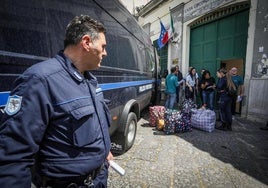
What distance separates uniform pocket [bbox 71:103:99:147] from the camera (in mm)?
1096

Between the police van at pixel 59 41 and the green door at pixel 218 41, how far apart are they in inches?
224

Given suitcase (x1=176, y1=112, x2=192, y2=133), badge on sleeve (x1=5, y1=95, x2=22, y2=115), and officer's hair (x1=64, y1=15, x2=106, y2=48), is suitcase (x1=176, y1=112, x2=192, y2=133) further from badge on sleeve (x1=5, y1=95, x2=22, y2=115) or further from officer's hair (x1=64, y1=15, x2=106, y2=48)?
badge on sleeve (x1=5, y1=95, x2=22, y2=115)

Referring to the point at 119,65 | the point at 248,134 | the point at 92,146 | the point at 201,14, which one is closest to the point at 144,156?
the point at 119,65

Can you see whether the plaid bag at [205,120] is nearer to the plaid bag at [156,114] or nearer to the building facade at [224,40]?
the plaid bag at [156,114]

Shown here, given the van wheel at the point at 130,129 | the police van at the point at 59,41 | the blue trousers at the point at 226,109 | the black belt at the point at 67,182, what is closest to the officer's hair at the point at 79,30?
the police van at the point at 59,41

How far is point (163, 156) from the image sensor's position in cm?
367

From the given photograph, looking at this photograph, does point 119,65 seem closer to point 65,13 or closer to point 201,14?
point 65,13

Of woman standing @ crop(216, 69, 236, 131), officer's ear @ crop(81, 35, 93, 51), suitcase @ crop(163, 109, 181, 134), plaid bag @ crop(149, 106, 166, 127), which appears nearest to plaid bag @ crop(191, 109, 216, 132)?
woman standing @ crop(216, 69, 236, 131)

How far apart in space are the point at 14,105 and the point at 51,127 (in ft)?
0.73

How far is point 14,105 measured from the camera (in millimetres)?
946

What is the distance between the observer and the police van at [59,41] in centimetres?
131

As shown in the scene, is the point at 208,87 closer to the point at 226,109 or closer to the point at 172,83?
the point at 172,83

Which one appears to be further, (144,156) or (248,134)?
Result: (248,134)

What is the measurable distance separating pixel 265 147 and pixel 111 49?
393 centimetres
